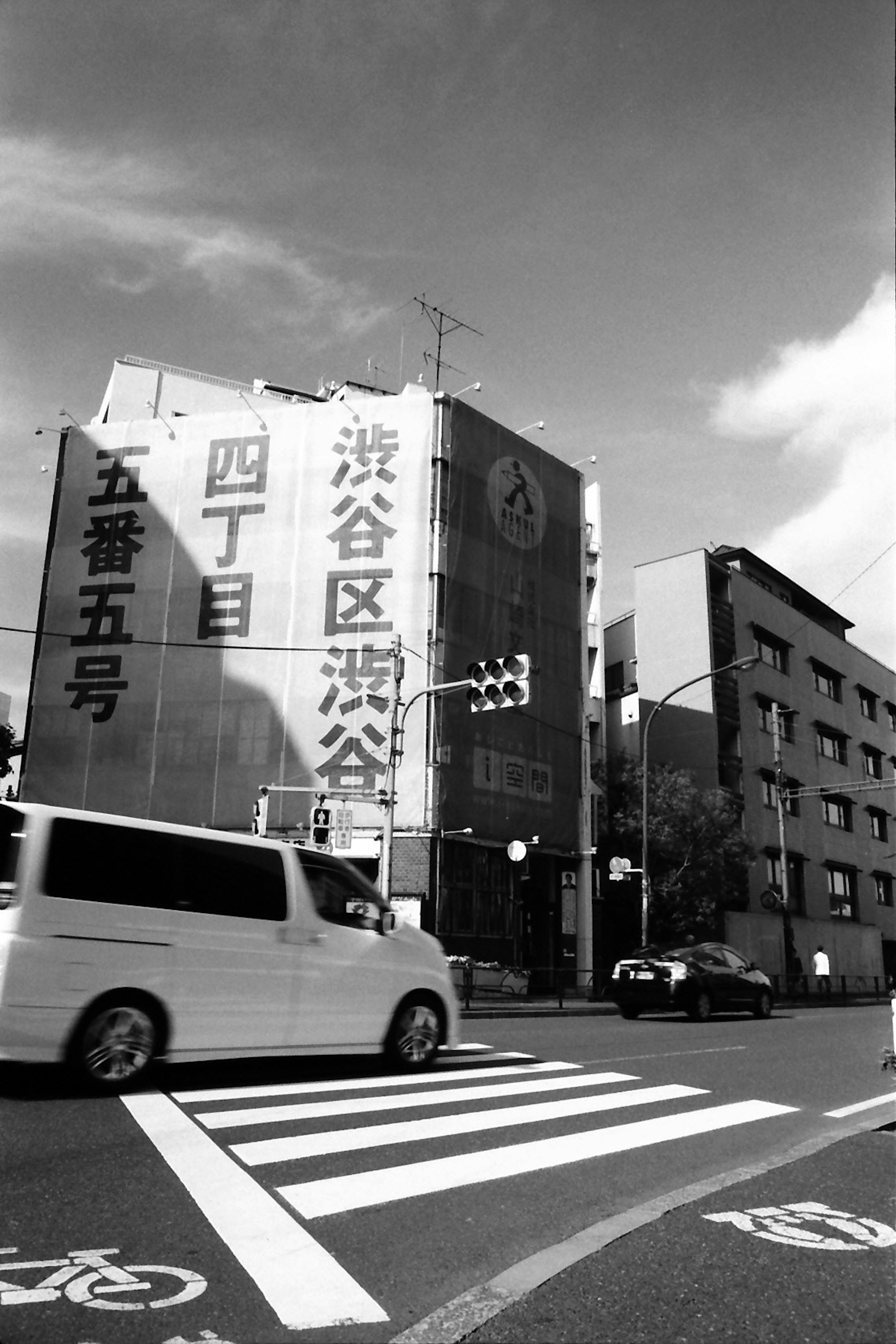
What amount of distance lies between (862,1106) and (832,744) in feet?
152

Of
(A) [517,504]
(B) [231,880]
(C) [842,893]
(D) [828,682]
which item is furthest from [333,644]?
(D) [828,682]

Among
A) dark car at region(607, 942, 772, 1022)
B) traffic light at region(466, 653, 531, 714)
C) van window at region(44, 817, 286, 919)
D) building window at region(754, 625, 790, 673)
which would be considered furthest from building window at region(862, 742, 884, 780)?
van window at region(44, 817, 286, 919)

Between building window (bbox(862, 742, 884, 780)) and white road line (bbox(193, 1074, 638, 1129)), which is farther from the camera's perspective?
building window (bbox(862, 742, 884, 780))

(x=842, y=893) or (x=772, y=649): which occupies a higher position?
(x=772, y=649)

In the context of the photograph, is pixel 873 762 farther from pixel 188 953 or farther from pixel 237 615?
pixel 188 953

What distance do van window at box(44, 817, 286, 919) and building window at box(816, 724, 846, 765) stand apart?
1817 inches

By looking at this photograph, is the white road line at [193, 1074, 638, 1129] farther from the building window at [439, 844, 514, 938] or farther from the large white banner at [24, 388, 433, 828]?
the large white banner at [24, 388, 433, 828]

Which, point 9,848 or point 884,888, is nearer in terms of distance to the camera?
point 9,848

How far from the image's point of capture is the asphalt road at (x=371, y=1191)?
12.6 feet

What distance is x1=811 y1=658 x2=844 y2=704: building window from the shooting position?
52.7 meters

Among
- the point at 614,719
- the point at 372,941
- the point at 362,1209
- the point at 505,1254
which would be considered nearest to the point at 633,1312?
the point at 505,1254

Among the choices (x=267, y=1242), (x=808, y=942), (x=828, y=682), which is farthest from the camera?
(x=828, y=682)

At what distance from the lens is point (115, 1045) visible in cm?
801

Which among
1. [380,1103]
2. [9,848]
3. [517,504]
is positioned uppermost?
[517,504]
